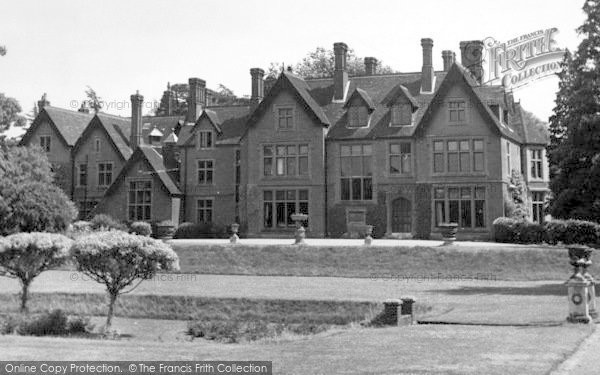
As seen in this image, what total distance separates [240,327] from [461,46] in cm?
2975

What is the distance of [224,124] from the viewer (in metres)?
45.8

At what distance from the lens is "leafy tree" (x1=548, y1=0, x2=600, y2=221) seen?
76.8 feet

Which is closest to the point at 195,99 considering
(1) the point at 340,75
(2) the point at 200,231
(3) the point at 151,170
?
(3) the point at 151,170

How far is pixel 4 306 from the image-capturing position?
804 inches

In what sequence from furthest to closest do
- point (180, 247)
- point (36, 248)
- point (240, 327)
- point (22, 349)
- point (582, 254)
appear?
1. point (180, 247)
2. point (36, 248)
3. point (240, 327)
4. point (582, 254)
5. point (22, 349)

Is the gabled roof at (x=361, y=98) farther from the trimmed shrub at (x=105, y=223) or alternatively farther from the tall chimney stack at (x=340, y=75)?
the trimmed shrub at (x=105, y=223)

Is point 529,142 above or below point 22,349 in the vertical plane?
above

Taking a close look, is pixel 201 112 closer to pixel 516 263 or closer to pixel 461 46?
pixel 461 46

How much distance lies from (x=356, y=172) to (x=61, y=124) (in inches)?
941

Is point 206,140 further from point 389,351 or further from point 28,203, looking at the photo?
point 389,351

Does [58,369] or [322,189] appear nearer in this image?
[58,369]

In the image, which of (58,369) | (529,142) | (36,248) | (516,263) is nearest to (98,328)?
(36,248)

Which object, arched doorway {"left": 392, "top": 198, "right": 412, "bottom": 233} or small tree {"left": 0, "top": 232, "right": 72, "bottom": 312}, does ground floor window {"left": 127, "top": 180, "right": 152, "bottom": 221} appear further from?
small tree {"left": 0, "top": 232, "right": 72, "bottom": 312}

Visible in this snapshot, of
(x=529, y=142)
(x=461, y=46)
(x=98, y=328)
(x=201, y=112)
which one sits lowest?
(x=98, y=328)
